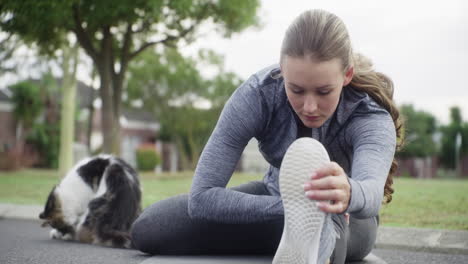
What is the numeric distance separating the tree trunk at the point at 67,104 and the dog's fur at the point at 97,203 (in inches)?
502

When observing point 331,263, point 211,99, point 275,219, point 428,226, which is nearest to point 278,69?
point 275,219

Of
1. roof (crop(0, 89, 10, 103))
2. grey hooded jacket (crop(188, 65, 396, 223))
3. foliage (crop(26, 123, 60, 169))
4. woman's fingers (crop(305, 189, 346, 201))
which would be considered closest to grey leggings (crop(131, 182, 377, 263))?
grey hooded jacket (crop(188, 65, 396, 223))

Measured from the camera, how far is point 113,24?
10641 mm

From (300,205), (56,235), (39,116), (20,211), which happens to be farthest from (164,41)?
(39,116)

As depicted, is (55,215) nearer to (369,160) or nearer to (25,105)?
(369,160)

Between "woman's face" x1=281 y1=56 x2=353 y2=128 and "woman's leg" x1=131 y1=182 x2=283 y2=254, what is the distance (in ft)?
2.50

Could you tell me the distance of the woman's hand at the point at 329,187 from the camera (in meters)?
1.50

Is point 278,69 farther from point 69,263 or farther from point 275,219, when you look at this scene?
point 69,263

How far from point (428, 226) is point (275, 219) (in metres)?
2.91

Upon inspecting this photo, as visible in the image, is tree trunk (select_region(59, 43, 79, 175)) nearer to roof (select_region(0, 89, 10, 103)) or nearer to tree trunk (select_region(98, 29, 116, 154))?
tree trunk (select_region(98, 29, 116, 154))

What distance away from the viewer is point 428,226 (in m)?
4.42

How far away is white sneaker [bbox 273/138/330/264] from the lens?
157 centimetres

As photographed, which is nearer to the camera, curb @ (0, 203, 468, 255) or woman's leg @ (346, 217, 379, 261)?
woman's leg @ (346, 217, 379, 261)

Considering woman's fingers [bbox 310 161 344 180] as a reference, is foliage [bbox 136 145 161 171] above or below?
below
